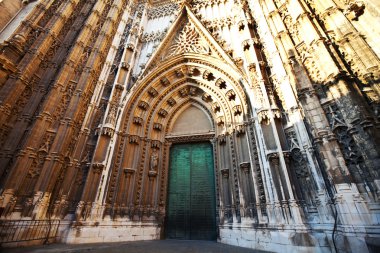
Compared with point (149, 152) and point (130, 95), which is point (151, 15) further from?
point (149, 152)

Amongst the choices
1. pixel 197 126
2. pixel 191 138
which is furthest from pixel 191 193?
pixel 197 126

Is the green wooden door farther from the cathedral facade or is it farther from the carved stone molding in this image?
the carved stone molding

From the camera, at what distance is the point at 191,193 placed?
7871 millimetres

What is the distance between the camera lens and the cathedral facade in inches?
176

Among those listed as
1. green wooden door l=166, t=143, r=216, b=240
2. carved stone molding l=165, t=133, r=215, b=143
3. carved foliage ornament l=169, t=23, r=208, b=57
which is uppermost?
carved foliage ornament l=169, t=23, r=208, b=57

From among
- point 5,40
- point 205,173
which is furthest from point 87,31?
point 205,173

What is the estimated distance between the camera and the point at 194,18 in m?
10.2

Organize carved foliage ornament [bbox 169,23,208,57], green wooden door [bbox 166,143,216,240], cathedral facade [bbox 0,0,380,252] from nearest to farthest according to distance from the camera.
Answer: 1. cathedral facade [bbox 0,0,380,252]
2. green wooden door [bbox 166,143,216,240]
3. carved foliage ornament [bbox 169,23,208,57]

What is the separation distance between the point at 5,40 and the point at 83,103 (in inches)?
119

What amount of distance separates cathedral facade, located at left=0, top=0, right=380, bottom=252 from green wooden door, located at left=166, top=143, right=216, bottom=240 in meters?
0.05

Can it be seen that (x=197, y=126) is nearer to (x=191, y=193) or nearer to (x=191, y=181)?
(x=191, y=181)

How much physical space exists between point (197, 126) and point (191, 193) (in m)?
3.15

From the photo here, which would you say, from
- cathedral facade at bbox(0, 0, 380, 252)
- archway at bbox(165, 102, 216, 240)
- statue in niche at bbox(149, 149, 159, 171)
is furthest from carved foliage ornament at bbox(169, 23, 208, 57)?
statue in niche at bbox(149, 149, 159, 171)

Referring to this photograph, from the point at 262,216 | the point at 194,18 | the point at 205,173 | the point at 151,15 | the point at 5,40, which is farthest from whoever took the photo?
the point at 151,15
